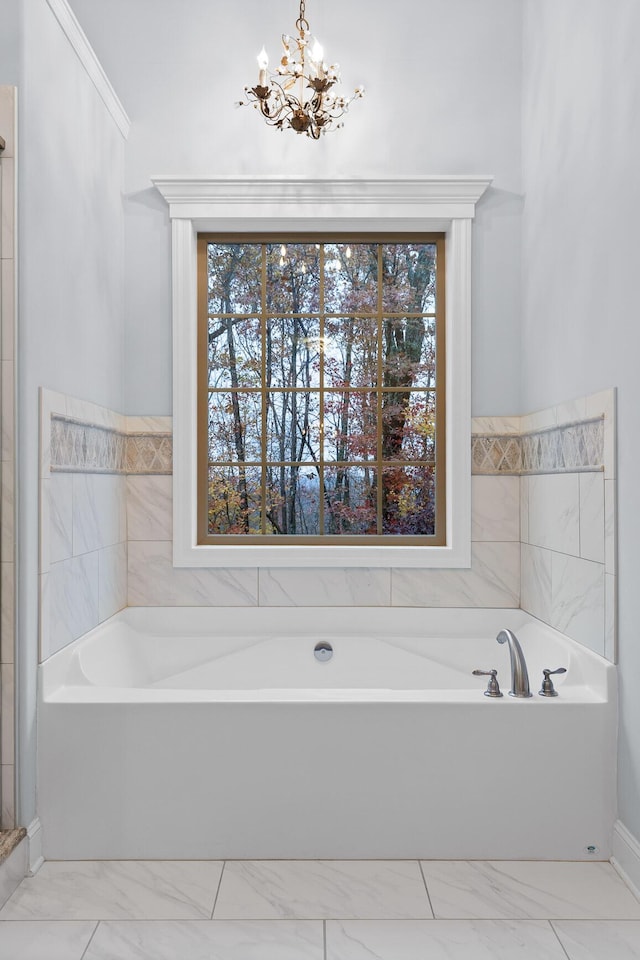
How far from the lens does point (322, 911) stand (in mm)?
1845

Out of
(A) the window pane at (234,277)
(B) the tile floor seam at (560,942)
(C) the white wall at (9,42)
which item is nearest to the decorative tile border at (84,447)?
(A) the window pane at (234,277)

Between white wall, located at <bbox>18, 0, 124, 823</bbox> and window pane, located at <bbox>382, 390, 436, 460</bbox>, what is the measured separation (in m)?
1.18

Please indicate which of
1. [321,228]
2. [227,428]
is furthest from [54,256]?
[321,228]

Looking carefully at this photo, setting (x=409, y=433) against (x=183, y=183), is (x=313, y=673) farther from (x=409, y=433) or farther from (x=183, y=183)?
(x=183, y=183)

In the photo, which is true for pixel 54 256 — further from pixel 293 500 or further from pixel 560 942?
pixel 560 942

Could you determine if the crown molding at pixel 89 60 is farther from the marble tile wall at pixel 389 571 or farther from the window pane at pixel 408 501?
the window pane at pixel 408 501

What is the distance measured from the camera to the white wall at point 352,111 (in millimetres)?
2977

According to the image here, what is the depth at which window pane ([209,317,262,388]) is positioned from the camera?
3.14 meters

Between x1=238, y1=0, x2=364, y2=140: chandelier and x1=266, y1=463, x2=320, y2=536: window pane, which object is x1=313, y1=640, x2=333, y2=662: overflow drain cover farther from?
x1=238, y1=0, x2=364, y2=140: chandelier

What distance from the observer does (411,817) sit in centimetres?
209

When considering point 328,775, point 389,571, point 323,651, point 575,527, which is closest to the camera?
point 328,775

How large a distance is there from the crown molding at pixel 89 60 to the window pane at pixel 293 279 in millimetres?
780

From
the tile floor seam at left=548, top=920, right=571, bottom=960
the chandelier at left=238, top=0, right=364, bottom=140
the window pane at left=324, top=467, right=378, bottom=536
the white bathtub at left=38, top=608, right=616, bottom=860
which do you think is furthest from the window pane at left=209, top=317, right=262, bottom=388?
the tile floor seam at left=548, top=920, right=571, bottom=960

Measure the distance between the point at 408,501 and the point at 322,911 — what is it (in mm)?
1693
